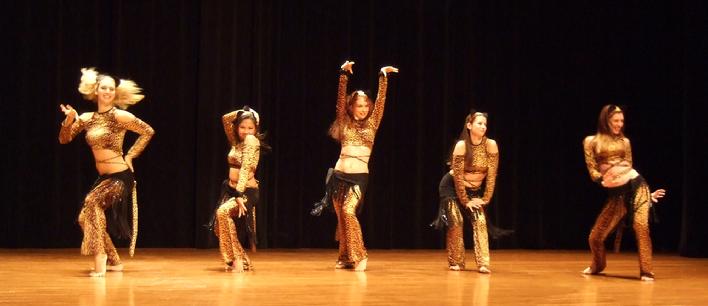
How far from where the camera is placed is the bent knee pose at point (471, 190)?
6844mm

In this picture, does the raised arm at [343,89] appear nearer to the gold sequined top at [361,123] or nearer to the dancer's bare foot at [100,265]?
the gold sequined top at [361,123]

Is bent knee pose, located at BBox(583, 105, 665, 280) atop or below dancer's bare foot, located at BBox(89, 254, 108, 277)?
atop

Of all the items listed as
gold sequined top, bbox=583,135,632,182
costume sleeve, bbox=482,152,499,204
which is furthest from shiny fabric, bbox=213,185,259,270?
gold sequined top, bbox=583,135,632,182

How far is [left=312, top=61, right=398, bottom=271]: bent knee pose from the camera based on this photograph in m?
6.82

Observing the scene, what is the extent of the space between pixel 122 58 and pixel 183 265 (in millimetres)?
2437

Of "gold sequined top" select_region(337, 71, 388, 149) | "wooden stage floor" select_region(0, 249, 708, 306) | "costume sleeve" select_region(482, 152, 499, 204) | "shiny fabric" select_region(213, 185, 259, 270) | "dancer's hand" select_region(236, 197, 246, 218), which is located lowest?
"wooden stage floor" select_region(0, 249, 708, 306)

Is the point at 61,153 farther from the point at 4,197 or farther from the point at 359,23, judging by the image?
the point at 359,23

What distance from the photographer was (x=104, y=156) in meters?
6.22

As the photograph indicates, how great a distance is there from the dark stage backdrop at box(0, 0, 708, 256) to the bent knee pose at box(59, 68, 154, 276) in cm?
235

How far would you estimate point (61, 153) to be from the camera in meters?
8.53

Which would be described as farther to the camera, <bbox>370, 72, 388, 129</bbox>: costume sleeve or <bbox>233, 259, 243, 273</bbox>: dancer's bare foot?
<bbox>370, 72, 388, 129</bbox>: costume sleeve

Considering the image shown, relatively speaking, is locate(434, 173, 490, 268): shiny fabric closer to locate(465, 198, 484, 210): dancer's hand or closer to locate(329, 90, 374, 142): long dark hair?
locate(465, 198, 484, 210): dancer's hand

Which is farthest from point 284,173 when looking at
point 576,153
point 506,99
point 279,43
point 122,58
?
point 576,153

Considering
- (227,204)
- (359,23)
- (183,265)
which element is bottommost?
(183,265)
